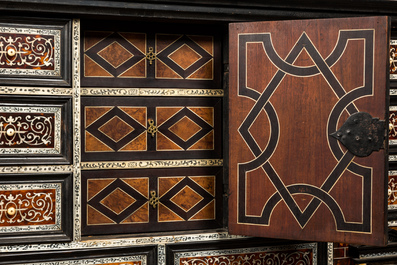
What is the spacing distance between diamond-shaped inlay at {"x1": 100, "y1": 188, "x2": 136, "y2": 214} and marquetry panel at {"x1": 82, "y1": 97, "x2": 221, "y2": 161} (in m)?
0.16

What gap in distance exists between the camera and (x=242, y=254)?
65.7 inches

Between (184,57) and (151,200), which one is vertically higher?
(184,57)

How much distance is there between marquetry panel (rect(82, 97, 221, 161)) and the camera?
1.62 metres

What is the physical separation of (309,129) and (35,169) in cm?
114

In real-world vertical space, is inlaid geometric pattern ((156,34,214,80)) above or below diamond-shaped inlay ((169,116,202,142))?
above

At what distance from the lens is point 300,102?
4.75 feet

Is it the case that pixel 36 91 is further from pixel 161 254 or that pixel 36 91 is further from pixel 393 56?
pixel 393 56

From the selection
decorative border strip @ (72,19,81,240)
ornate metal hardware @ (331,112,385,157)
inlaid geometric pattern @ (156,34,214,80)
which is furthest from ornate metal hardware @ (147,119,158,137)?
ornate metal hardware @ (331,112,385,157)

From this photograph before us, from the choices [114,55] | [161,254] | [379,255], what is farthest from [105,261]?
[379,255]

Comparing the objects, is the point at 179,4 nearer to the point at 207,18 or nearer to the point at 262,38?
the point at 207,18

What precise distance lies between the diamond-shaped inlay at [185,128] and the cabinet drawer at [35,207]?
52 centimetres

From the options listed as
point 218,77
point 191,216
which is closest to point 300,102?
point 218,77

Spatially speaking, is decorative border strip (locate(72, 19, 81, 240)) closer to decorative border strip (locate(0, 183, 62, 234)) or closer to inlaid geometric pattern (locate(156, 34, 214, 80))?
decorative border strip (locate(0, 183, 62, 234))

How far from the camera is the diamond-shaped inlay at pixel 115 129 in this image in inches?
64.3
